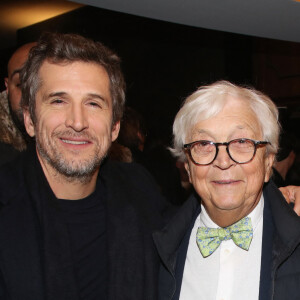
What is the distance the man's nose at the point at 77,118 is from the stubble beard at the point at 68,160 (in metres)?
0.04

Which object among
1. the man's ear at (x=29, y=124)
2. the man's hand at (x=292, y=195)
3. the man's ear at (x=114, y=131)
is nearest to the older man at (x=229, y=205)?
the man's hand at (x=292, y=195)

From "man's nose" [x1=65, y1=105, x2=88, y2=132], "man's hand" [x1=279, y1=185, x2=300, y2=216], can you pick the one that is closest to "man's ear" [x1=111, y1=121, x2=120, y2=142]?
"man's nose" [x1=65, y1=105, x2=88, y2=132]

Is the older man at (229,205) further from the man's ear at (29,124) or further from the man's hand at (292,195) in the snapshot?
the man's ear at (29,124)

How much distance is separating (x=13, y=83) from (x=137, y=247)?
1430 millimetres

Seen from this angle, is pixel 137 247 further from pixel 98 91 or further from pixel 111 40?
pixel 111 40

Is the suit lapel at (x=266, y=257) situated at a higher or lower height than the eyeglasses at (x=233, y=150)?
lower

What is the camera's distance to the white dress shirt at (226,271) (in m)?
2.16

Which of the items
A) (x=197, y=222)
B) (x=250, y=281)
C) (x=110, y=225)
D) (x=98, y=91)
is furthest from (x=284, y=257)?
(x=98, y=91)

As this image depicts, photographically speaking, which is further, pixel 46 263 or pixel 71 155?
pixel 71 155

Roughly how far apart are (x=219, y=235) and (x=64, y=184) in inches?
31.8

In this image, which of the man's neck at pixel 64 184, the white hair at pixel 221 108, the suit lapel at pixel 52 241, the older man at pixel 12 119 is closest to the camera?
the suit lapel at pixel 52 241

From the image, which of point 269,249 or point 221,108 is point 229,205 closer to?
point 269,249

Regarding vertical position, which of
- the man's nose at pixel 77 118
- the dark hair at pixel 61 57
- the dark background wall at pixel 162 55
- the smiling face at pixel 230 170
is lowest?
the smiling face at pixel 230 170

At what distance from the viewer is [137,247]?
2.40 metres
